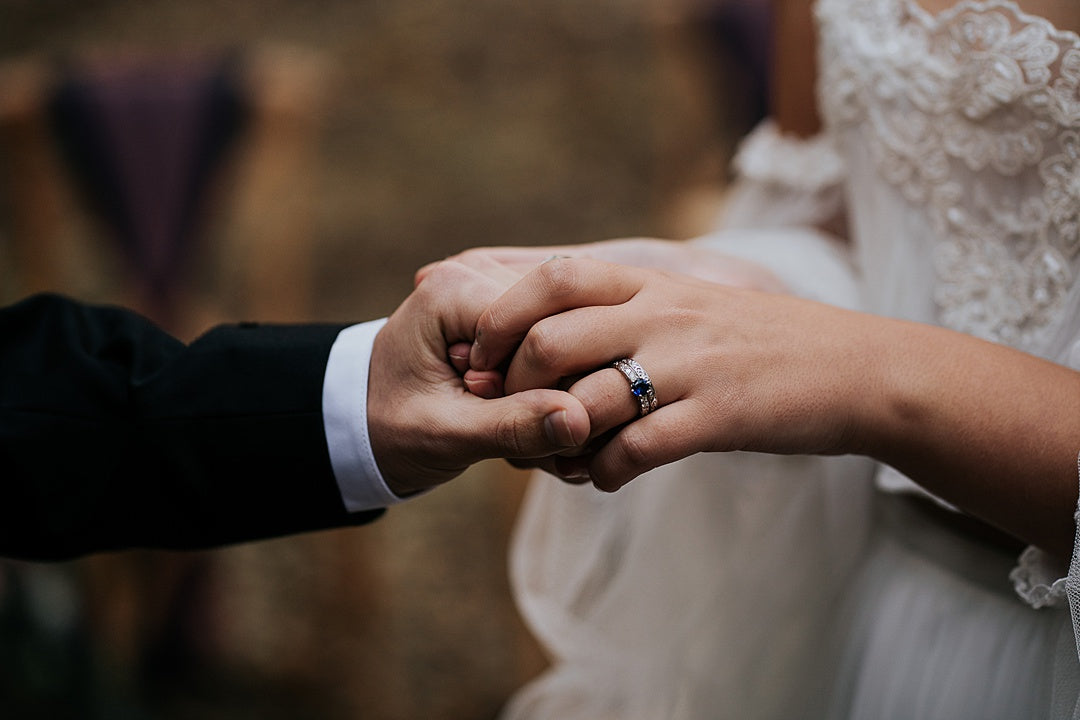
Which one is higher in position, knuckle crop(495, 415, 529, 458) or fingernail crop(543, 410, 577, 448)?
fingernail crop(543, 410, 577, 448)

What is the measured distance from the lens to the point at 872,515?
821 millimetres

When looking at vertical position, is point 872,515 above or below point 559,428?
below

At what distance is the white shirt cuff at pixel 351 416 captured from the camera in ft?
2.21

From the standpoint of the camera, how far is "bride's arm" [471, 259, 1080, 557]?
0.57 meters

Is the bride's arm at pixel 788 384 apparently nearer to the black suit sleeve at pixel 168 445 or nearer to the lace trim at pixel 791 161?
the black suit sleeve at pixel 168 445

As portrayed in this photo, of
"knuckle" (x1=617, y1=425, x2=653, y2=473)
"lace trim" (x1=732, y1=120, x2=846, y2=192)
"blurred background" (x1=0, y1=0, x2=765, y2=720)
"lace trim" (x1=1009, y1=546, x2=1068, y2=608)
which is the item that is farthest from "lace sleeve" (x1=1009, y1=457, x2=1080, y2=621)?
"blurred background" (x1=0, y1=0, x2=765, y2=720)

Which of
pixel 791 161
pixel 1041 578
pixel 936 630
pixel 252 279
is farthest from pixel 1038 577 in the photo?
pixel 252 279

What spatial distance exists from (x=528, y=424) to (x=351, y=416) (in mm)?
171

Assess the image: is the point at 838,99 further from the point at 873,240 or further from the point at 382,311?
the point at 382,311

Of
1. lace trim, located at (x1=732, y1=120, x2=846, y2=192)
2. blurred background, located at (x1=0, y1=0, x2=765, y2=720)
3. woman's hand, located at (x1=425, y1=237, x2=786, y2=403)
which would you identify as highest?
lace trim, located at (x1=732, y1=120, x2=846, y2=192)

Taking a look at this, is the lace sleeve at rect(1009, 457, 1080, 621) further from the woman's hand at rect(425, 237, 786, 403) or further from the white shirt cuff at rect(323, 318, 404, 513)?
the white shirt cuff at rect(323, 318, 404, 513)

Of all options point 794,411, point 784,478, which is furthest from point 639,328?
point 784,478

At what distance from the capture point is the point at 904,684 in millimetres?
756

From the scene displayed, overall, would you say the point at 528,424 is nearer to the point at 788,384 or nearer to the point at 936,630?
the point at 788,384
